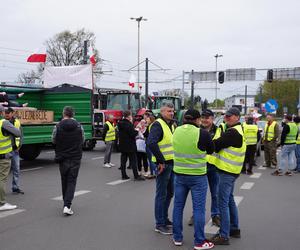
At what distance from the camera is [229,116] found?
5367mm

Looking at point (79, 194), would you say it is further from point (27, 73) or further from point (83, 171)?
point (27, 73)

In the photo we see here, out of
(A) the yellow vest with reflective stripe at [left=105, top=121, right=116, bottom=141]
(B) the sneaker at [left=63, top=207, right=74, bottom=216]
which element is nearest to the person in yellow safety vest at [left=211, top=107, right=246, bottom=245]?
(B) the sneaker at [left=63, top=207, right=74, bottom=216]

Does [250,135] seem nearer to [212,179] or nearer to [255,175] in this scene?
[255,175]

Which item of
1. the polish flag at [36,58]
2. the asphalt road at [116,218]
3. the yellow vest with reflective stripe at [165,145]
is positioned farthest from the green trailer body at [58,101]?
the yellow vest with reflective stripe at [165,145]

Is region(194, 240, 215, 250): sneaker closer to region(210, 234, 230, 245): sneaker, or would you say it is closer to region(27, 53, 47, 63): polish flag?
region(210, 234, 230, 245): sneaker

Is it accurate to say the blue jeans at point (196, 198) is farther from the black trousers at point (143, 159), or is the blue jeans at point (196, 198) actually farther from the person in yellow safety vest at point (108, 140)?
the person in yellow safety vest at point (108, 140)

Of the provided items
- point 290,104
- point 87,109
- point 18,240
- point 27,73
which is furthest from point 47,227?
point 290,104

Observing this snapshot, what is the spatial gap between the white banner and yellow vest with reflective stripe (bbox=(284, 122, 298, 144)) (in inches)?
289

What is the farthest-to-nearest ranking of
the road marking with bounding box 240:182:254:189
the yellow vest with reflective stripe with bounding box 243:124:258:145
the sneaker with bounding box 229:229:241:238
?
the yellow vest with reflective stripe with bounding box 243:124:258:145, the road marking with bounding box 240:182:254:189, the sneaker with bounding box 229:229:241:238

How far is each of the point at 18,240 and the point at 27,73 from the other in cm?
5424

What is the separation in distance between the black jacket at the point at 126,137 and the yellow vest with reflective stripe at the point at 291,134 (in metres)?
4.61

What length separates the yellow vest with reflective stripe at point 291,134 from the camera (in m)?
12.0

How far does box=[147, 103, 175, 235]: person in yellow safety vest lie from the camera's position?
5.71 meters

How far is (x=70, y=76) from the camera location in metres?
15.7
